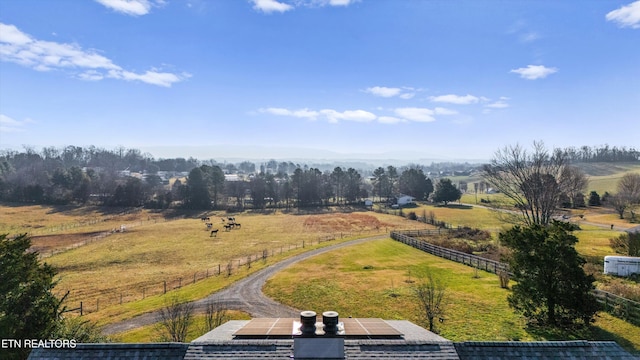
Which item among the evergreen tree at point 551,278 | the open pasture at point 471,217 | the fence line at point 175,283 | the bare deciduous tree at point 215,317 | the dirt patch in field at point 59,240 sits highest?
the evergreen tree at point 551,278

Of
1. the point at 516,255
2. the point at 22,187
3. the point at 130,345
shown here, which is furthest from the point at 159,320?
the point at 22,187

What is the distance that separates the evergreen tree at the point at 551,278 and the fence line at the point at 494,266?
359cm

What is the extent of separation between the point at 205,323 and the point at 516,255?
22.1 m

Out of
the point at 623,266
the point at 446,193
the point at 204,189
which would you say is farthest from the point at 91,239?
the point at 446,193

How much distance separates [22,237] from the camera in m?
18.1

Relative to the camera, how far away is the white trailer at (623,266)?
1234 inches

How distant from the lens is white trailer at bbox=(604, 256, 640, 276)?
31.3 metres

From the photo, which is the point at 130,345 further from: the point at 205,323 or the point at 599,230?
the point at 599,230

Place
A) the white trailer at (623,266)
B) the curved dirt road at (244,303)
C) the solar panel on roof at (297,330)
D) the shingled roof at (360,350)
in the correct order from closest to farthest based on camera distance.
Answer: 1. the shingled roof at (360,350)
2. the solar panel on roof at (297,330)
3. the curved dirt road at (244,303)
4. the white trailer at (623,266)

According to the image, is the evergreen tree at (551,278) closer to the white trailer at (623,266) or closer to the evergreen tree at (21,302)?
the white trailer at (623,266)

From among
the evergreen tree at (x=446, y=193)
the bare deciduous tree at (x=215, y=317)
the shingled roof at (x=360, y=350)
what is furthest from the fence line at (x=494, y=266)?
the evergreen tree at (x=446, y=193)

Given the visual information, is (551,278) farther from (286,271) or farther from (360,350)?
(286,271)

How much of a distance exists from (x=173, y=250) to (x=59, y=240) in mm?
24756

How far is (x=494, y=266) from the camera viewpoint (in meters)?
36.0
